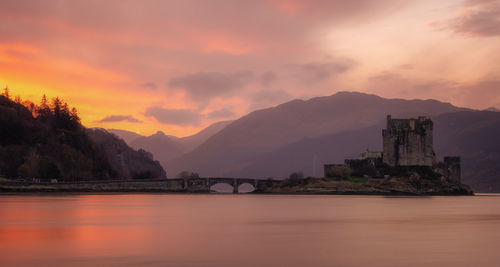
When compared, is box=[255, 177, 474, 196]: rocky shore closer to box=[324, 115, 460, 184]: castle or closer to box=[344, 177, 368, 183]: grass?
box=[344, 177, 368, 183]: grass

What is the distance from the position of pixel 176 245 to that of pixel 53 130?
15292cm

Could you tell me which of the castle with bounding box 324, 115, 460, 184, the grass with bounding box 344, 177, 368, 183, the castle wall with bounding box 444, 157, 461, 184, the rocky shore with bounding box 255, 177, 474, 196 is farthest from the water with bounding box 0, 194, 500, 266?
the castle wall with bounding box 444, 157, 461, 184

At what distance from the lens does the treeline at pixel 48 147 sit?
152500mm

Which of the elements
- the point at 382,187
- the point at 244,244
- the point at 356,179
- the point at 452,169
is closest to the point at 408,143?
the point at 382,187

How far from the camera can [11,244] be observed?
34.5 meters

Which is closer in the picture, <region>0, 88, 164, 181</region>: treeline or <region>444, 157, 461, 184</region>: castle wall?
<region>0, 88, 164, 181</region>: treeline

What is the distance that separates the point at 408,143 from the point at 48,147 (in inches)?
3777

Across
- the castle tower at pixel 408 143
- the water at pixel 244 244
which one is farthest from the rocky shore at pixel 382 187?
the water at pixel 244 244

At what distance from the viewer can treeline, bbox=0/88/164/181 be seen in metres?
152

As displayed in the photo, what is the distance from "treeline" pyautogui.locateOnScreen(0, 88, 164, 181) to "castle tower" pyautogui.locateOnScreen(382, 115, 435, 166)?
78.9 meters

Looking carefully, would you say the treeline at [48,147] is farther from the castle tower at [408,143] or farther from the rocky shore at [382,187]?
the castle tower at [408,143]

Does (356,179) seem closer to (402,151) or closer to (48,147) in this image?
(402,151)

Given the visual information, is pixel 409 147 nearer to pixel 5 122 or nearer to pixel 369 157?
pixel 369 157

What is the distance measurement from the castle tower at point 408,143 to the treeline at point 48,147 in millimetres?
78859
